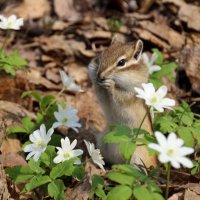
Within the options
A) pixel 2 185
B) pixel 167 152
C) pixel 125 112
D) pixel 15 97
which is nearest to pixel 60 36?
pixel 15 97

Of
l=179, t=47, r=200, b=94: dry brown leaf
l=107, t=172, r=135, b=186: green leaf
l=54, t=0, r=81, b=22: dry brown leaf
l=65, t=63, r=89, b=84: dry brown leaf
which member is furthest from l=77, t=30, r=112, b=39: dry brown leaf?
l=107, t=172, r=135, b=186: green leaf

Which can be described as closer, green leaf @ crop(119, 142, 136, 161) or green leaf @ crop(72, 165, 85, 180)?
green leaf @ crop(119, 142, 136, 161)

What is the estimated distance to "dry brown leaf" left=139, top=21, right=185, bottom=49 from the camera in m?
7.24

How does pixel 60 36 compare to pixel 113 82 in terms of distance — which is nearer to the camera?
pixel 113 82

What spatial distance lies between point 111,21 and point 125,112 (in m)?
2.60

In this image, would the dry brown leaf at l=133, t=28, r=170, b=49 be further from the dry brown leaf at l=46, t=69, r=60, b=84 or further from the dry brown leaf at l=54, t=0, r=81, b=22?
the dry brown leaf at l=46, t=69, r=60, b=84

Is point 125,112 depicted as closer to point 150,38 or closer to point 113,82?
point 113,82

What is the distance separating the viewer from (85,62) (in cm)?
722

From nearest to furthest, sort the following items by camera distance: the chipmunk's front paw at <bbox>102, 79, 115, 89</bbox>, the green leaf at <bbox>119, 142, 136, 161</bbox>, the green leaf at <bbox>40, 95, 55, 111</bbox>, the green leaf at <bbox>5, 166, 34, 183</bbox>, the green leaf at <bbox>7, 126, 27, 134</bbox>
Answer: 1. the green leaf at <bbox>119, 142, 136, 161</bbox>
2. the green leaf at <bbox>5, 166, 34, 183</bbox>
3. the chipmunk's front paw at <bbox>102, 79, 115, 89</bbox>
4. the green leaf at <bbox>7, 126, 27, 134</bbox>
5. the green leaf at <bbox>40, 95, 55, 111</bbox>

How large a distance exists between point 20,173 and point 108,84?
1184mm

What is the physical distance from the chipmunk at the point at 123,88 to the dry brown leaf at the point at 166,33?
2.14 metres

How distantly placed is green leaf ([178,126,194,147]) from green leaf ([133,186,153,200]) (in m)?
0.62

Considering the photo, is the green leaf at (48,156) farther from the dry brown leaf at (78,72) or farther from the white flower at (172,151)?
the dry brown leaf at (78,72)

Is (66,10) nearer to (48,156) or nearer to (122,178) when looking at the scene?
(48,156)
